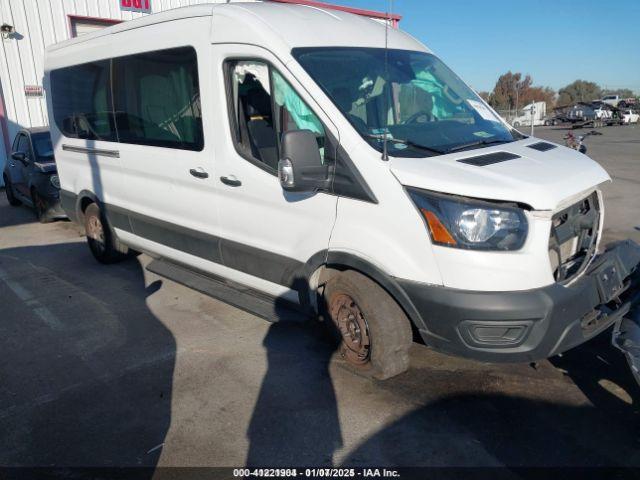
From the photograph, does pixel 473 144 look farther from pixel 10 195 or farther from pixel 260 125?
pixel 10 195

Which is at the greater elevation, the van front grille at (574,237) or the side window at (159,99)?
the side window at (159,99)

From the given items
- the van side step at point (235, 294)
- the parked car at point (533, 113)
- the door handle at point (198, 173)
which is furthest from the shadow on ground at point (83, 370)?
the parked car at point (533, 113)

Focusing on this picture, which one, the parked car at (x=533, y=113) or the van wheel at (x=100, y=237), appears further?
the van wheel at (x=100, y=237)

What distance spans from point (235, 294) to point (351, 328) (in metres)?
1.21

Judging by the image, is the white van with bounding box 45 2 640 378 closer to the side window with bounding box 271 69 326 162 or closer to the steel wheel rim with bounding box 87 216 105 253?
the side window with bounding box 271 69 326 162

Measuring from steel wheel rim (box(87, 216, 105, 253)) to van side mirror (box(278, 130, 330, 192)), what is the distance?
12.3 ft

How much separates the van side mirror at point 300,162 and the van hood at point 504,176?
46cm

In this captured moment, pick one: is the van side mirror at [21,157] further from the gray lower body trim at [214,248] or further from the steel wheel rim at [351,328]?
the steel wheel rim at [351,328]

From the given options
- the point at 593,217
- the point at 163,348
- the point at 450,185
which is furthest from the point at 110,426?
the point at 593,217

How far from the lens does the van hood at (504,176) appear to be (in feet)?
9.29

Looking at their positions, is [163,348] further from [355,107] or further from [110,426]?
[355,107]

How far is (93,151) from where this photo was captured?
5758mm

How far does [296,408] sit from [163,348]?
144 centimetres

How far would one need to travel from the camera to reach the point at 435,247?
292 centimetres
